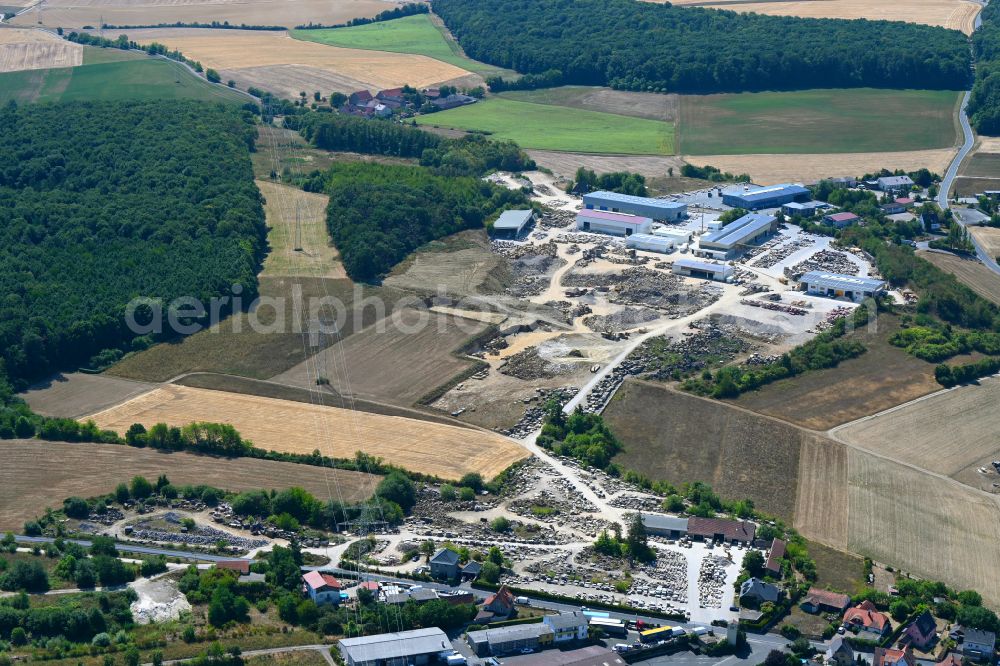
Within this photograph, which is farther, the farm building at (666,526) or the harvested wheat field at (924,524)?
the farm building at (666,526)

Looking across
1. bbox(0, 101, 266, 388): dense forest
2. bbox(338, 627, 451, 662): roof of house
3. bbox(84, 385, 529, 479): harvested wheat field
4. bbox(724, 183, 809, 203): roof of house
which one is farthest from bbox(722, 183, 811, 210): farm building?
bbox(338, 627, 451, 662): roof of house

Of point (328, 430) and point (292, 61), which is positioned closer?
point (328, 430)

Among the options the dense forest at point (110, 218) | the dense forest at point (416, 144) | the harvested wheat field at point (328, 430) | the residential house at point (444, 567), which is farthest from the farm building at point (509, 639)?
the dense forest at point (416, 144)

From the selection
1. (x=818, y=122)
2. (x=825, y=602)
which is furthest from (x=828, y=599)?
(x=818, y=122)

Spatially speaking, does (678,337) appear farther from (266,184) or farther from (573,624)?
(266,184)

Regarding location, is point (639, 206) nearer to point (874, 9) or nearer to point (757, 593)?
point (757, 593)

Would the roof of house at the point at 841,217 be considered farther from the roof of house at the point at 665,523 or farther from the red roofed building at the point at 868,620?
the red roofed building at the point at 868,620

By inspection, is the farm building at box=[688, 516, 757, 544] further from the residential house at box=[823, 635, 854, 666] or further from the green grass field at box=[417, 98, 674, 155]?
the green grass field at box=[417, 98, 674, 155]
